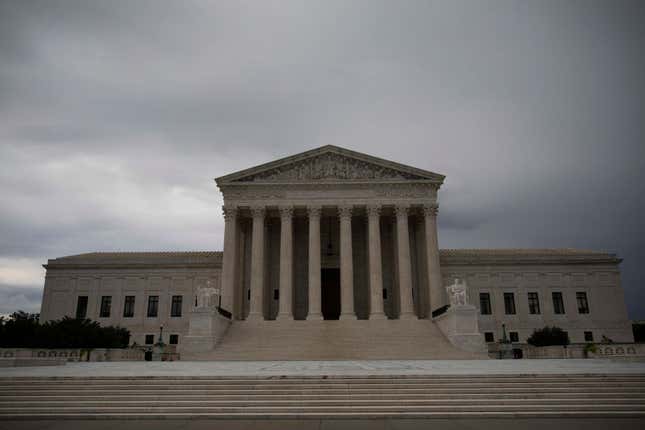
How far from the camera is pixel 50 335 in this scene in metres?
29.3

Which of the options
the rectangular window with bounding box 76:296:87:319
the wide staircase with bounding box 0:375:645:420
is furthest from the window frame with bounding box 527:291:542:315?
the rectangular window with bounding box 76:296:87:319

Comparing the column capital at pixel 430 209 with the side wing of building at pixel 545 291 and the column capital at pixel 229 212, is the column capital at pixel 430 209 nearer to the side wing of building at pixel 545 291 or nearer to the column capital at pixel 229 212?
the side wing of building at pixel 545 291

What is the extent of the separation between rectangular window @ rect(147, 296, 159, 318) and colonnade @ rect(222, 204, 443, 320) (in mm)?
12983

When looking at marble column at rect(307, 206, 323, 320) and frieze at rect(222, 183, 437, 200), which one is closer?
marble column at rect(307, 206, 323, 320)

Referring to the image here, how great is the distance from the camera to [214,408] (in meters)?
12.5

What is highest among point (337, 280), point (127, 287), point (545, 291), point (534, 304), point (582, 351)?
point (337, 280)

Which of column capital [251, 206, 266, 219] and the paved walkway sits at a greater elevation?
column capital [251, 206, 266, 219]

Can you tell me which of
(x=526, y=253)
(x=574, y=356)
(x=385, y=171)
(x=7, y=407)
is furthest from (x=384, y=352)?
(x=526, y=253)

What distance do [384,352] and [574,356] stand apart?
11172 mm

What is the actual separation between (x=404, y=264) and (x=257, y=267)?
12060 mm

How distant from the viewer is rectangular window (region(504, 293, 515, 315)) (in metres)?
47.7

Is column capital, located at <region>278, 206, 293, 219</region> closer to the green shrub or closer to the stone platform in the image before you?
the green shrub

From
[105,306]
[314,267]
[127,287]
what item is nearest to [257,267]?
[314,267]

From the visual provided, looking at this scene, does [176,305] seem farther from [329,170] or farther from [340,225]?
[329,170]
